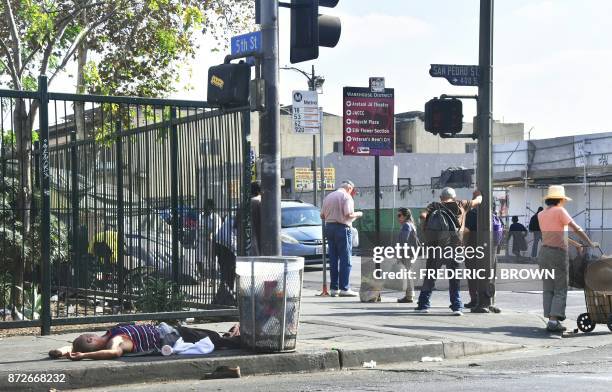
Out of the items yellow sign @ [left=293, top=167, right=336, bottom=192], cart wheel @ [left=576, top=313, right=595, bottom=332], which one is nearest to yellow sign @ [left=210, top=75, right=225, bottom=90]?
cart wheel @ [left=576, top=313, right=595, bottom=332]

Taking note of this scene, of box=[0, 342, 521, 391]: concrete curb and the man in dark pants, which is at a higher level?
the man in dark pants

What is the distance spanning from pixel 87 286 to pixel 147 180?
1524mm

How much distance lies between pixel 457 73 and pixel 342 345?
17.2 ft

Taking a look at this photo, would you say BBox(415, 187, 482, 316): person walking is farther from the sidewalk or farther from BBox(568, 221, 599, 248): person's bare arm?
BBox(568, 221, 599, 248): person's bare arm

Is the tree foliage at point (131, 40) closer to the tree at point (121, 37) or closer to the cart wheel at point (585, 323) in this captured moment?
the tree at point (121, 37)

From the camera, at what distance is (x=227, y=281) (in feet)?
38.7

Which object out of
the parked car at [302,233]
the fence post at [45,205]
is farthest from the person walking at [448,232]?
the parked car at [302,233]

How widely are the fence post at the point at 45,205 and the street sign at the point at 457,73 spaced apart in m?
5.70

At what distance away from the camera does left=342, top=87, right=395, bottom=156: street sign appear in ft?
53.4

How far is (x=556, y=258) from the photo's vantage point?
39.6ft

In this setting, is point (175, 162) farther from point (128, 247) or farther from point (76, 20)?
point (76, 20)

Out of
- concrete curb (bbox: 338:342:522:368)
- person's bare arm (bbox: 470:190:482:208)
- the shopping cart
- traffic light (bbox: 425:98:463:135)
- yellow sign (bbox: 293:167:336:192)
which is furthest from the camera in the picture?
yellow sign (bbox: 293:167:336:192)

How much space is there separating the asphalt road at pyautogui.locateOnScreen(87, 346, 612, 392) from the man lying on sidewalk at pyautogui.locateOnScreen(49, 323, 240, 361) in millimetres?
640

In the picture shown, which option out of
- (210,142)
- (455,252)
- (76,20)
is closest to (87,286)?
(210,142)
